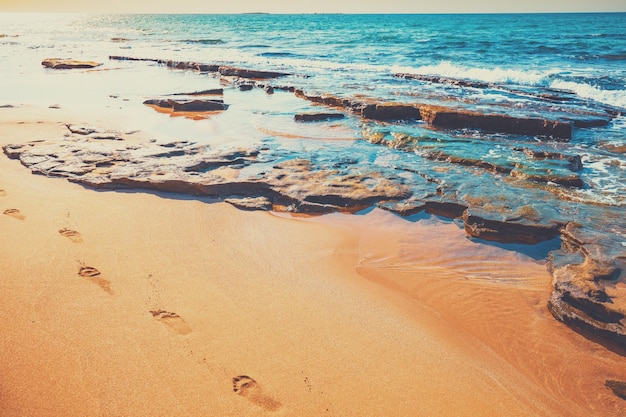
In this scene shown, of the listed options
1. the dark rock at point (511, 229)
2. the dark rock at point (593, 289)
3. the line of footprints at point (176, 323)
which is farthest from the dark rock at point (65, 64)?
the dark rock at point (593, 289)

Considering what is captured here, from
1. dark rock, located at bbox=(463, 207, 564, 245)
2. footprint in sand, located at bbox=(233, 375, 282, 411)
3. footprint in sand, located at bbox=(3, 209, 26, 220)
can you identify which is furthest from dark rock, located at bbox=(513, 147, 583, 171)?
footprint in sand, located at bbox=(3, 209, 26, 220)

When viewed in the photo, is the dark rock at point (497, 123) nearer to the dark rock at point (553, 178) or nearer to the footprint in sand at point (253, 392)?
the dark rock at point (553, 178)

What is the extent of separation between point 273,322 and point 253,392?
728 mm

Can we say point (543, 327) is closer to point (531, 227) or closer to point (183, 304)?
point (531, 227)

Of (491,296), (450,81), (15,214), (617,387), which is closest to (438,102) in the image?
(450,81)

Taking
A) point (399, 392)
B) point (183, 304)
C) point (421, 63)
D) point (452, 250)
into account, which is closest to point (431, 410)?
point (399, 392)

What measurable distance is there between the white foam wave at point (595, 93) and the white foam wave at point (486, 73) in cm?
94

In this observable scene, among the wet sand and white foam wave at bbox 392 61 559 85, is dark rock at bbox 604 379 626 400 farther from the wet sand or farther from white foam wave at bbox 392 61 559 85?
white foam wave at bbox 392 61 559 85

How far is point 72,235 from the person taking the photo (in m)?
4.41

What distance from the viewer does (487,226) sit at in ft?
16.3

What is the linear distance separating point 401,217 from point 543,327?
212 centimetres

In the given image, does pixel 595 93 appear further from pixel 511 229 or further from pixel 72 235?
pixel 72 235

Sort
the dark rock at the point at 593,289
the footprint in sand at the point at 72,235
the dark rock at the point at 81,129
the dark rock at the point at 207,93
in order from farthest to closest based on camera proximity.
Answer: the dark rock at the point at 207,93 < the dark rock at the point at 81,129 < the footprint in sand at the point at 72,235 < the dark rock at the point at 593,289

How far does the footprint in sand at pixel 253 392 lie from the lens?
2568 mm
